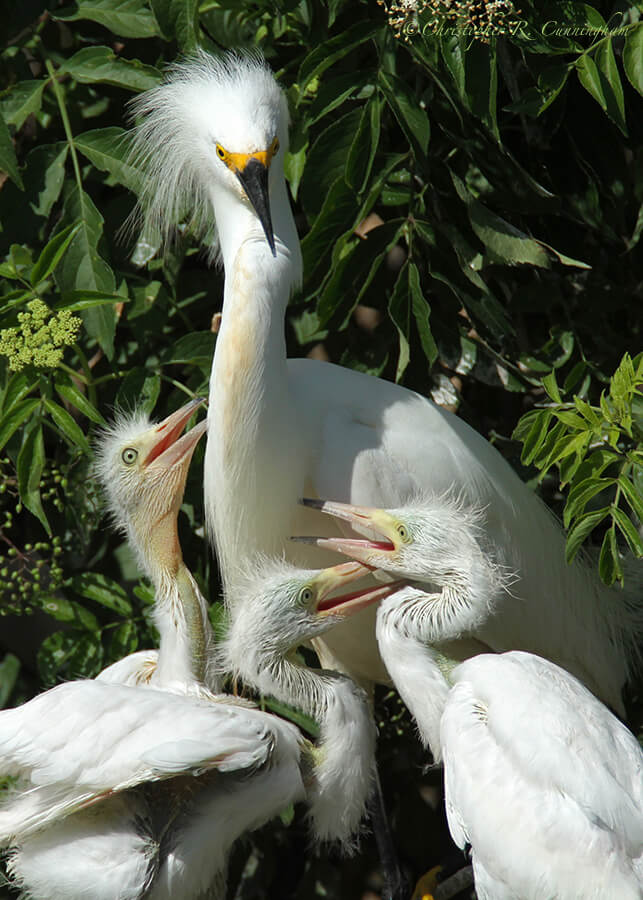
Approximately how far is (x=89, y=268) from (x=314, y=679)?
0.95 meters

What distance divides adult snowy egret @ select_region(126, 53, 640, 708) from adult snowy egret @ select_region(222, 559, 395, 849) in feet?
0.52

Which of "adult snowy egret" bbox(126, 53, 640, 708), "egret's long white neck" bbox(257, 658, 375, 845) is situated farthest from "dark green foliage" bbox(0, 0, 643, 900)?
"egret's long white neck" bbox(257, 658, 375, 845)

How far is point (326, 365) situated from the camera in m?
2.44

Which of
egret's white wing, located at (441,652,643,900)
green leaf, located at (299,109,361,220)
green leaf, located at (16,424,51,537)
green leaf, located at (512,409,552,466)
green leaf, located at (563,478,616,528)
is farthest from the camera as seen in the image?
green leaf, located at (299,109,361,220)

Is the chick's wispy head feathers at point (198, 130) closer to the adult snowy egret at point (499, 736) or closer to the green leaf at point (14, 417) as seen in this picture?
the green leaf at point (14, 417)

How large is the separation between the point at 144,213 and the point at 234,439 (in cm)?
67

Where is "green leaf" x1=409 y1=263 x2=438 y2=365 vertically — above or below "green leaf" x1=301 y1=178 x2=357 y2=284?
below

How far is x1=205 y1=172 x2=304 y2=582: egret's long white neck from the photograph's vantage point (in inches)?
82.2

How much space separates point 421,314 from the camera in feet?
7.48

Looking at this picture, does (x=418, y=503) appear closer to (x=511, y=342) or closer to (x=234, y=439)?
(x=234, y=439)

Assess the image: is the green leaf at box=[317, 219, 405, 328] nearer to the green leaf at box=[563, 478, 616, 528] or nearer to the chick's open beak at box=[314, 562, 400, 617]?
the chick's open beak at box=[314, 562, 400, 617]

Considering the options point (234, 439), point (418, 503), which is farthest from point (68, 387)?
point (418, 503)

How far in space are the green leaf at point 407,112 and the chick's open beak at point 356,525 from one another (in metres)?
0.73

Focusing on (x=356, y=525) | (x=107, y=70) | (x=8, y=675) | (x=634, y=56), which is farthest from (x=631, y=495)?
(x=8, y=675)
